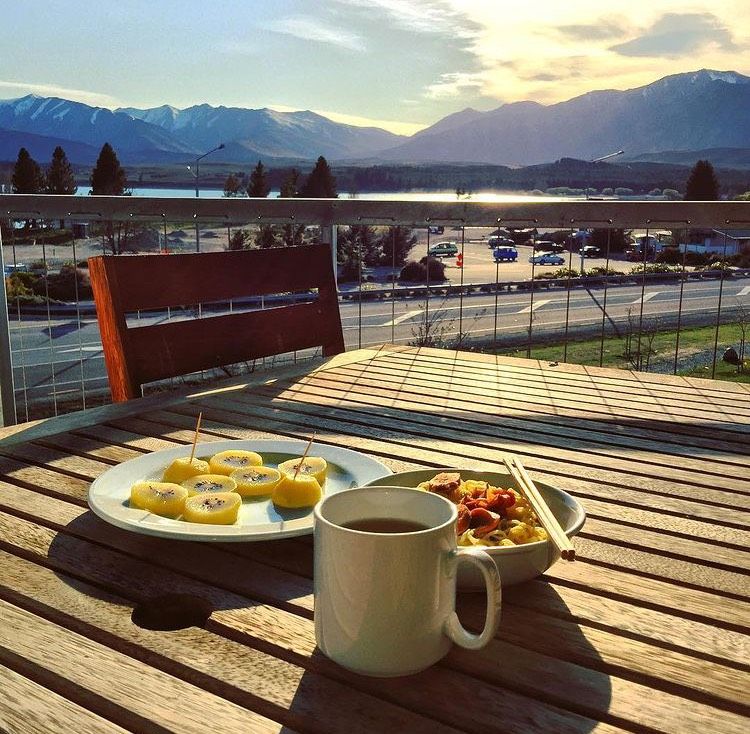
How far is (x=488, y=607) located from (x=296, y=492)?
15.4 inches

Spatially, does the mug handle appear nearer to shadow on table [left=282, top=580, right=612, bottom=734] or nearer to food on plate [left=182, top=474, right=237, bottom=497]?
shadow on table [left=282, top=580, right=612, bottom=734]

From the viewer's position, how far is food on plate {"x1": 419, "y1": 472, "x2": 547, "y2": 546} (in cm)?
86

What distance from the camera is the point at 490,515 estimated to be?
88 centimetres

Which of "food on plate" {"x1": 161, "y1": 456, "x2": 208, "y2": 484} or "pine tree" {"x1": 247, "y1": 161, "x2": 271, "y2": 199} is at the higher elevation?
"pine tree" {"x1": 247, "y1": 161, "x2": 271, "y2": 199}

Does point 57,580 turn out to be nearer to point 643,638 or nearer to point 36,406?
point 643,638

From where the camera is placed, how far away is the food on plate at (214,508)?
97cm

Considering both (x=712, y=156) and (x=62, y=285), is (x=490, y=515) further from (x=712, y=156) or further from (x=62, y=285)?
(x=712, y=156)

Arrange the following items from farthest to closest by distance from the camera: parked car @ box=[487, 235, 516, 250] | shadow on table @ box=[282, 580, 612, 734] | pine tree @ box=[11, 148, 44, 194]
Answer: pine tree @ box=[11, 148, 44, 194], parked car @ box=[487, 235, 516, 250], shadow on table @ box=[282, 580, 612, 734]

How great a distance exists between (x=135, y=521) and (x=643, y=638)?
56 centimetres

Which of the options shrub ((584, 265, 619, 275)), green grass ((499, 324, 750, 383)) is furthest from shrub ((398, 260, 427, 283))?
shrub ((584, 265, 619, 275))

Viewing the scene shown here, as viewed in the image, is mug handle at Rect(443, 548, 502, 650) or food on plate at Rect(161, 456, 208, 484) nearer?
mug handle at Rect(443, 548, 502, 650)

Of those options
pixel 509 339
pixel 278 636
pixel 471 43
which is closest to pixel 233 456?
pixel 278 636

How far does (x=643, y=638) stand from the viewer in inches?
32.0

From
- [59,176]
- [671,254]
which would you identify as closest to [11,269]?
[671,254]
